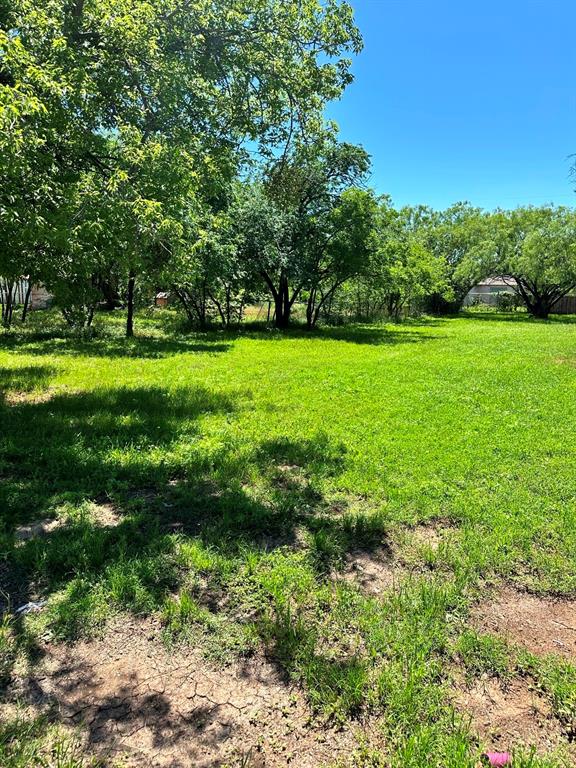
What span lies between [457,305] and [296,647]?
36.0m

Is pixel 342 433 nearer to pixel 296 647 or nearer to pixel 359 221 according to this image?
pixel 296 647

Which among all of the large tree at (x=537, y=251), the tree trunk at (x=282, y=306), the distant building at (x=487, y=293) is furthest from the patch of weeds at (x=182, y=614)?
the distant building at (x=487, y=293)

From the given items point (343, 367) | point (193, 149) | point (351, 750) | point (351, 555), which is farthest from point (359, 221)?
point (351, 750)

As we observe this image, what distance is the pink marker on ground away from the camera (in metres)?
1.60

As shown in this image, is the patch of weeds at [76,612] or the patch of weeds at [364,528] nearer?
the patch of weeds at [76,612]

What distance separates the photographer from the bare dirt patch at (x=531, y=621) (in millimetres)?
2188

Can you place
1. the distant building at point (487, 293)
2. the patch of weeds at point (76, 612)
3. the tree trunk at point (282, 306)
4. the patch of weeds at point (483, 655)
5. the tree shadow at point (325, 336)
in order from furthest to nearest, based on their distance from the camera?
the distant building at point (487, 293) → the tree trunk at point (282, 306) → the tree shadow at point (325, 336) → the patch of weeds at point (76, 612) → the patch of weeds at point (483, 655)

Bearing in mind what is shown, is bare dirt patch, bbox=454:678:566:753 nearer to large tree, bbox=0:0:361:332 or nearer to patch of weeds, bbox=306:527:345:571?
patch of weeds, bbox=306:527:345:571

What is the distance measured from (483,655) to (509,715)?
0.29 meters

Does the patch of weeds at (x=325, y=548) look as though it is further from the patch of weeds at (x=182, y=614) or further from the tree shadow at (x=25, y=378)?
the tree shadow at (x=25, y=378)

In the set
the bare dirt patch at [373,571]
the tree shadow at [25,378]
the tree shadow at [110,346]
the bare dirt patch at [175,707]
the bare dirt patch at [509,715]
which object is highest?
the tree shadow at [110,346]

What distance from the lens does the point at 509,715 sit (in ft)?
5.93

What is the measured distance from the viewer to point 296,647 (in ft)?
6.86

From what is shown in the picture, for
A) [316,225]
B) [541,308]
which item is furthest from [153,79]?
[541,308]
